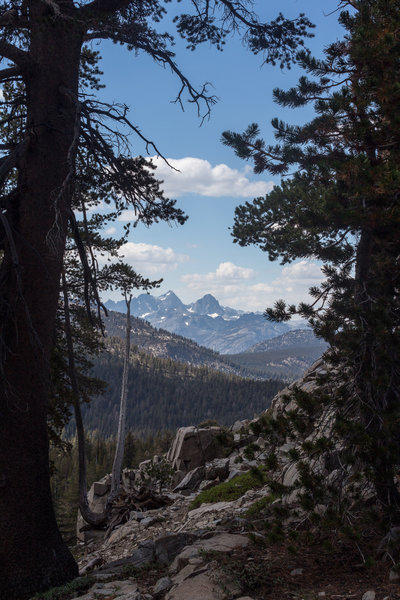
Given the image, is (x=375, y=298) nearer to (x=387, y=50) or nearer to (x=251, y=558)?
(x=387, y=50)

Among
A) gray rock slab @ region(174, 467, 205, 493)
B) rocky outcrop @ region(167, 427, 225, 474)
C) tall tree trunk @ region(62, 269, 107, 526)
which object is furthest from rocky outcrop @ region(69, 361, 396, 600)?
rocky outcrop @ region(167, 427, 225, 474)

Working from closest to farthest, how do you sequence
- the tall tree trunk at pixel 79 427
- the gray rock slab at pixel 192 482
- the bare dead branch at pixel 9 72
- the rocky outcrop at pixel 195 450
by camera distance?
1. the bare dead branch at pixel 9 72
2. the tall tree trunk at pixel 79 427
3. the gray rock slab at pixel 192 482
4. the rocky outcrop at pixel 195 450

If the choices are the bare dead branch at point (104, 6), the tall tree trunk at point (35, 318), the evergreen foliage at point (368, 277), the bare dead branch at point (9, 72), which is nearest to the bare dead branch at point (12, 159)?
the tall tree trunk at point (35, 318)

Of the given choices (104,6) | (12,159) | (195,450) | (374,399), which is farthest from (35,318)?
(195,450)

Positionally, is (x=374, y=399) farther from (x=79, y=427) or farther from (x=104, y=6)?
(x=79, y=427)

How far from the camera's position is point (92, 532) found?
14.0 metres

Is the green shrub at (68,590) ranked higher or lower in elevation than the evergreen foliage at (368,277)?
lower

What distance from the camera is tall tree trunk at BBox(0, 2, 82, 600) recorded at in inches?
215

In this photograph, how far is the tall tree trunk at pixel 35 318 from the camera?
5.46 metres

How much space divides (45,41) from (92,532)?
44.5ft

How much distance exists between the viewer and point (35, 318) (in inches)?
234

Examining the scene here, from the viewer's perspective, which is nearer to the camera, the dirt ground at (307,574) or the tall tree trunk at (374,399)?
the dirt ground at (307,574)

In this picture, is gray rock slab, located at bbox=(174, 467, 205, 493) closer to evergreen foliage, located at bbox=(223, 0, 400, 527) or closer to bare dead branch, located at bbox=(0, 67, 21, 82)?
evergreen foliage, located at bbox=(223, 0, 400, 527)

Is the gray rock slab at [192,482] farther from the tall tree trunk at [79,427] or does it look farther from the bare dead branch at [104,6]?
the bare dead branch at [104,6]
